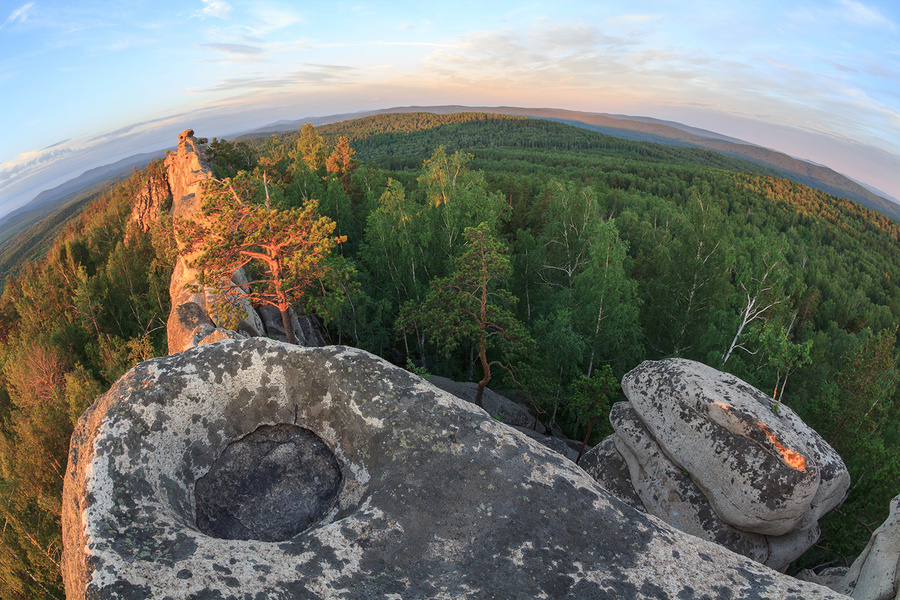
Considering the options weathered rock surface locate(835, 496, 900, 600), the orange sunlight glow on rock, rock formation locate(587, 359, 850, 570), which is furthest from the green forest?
the orange sunlight glow on rock

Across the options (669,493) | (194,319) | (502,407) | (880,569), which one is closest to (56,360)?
(194,319)

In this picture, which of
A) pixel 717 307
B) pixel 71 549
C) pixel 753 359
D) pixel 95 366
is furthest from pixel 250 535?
pixel 95 366

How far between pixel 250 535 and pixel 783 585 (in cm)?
737

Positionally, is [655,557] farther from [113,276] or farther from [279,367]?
[113,276]

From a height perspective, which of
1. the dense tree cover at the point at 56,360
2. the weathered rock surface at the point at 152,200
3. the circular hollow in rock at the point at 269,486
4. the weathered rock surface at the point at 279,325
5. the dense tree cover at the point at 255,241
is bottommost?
the dense tree cover at the point at 56,360

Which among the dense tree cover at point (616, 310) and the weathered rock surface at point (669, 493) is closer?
the weathered rock surface at point (669, 493)

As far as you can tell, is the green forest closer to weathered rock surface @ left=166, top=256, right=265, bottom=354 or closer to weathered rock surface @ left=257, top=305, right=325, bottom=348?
weathered rock surface @ left=257, top=305, right=325, bottom=348

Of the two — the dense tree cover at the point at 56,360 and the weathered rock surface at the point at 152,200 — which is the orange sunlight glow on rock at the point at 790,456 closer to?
the dense tree cover at the point at 56,360

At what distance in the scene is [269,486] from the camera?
22.3ft

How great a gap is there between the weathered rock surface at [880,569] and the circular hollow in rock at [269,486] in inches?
428

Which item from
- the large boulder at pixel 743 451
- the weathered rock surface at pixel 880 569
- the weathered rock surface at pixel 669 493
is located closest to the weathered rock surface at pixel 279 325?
the weathered rock surface at pixel 669 493

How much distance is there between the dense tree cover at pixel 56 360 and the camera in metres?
30.0

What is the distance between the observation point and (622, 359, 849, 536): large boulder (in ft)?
38.6

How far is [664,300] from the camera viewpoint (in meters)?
31.2
